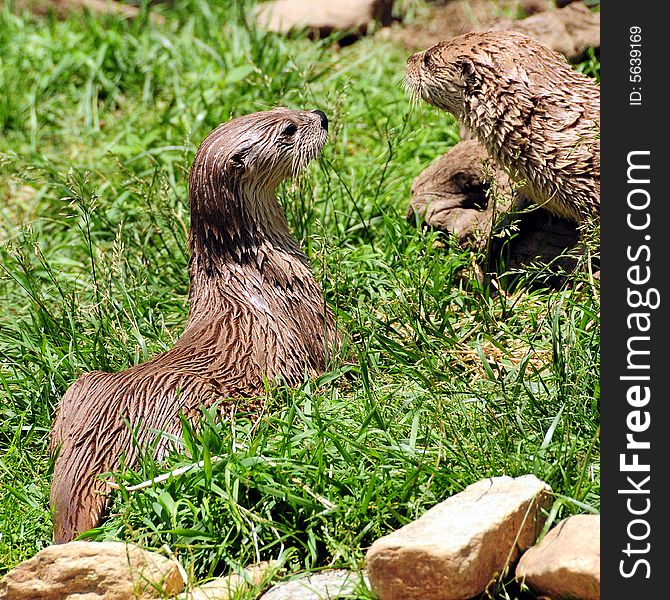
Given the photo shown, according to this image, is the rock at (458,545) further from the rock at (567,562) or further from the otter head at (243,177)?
the otter head at (243,177)

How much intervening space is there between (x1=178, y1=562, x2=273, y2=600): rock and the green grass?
0.04m

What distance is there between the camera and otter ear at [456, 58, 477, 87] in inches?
155

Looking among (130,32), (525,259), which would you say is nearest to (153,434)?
(525,259)

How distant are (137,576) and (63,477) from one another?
57 centimetres

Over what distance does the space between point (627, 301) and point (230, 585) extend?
1271 mm

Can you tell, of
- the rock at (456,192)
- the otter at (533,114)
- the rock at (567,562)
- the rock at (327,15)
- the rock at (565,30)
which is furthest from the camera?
the rock at (327,15)

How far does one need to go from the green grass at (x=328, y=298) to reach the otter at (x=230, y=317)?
0.39 ft

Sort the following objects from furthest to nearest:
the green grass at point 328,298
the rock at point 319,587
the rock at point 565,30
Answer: the rock at point 565,30, the green grass at point 328,298, the rock at point 319,587

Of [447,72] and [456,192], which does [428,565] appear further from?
[456,192]

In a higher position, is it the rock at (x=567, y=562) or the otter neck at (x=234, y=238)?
the otter neck at (x=234, y=238)

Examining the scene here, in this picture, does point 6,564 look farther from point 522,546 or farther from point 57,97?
point 57,97

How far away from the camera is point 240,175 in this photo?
3.69 meters

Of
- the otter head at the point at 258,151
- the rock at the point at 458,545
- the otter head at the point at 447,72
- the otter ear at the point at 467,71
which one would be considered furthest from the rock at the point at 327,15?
the rock at the point at 458,545

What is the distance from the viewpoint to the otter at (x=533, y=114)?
3799 mm
